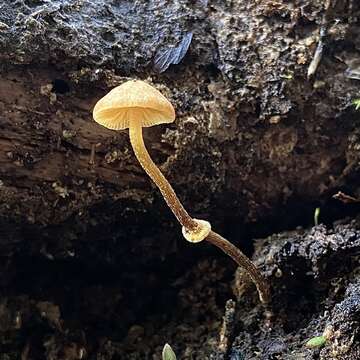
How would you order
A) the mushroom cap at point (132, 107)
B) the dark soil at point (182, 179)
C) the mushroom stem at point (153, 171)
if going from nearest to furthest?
the mushroom cap at point (132, 107)
the mushroom stem at point (153, 171)
the dark soil at point (182, 179)

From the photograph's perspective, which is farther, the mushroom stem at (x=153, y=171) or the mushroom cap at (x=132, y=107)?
the mushroom stem at (x=153, y=171)

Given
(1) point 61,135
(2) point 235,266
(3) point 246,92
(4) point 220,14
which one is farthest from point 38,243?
(4) point 220,14

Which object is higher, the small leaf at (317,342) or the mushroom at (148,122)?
the mushroom at (148,122)

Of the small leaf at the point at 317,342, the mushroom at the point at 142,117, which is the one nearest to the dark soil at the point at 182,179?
the small leaf at the point at 317,342

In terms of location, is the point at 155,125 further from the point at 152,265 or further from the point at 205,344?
the point at 205,344

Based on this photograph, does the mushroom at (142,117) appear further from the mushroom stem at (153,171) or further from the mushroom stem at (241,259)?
the mushroom stem at (241,259)

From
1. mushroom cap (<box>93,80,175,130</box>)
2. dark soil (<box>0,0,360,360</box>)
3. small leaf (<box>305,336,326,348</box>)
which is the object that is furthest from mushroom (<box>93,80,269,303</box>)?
small leaf (<box>305,336,326,348</box>)
